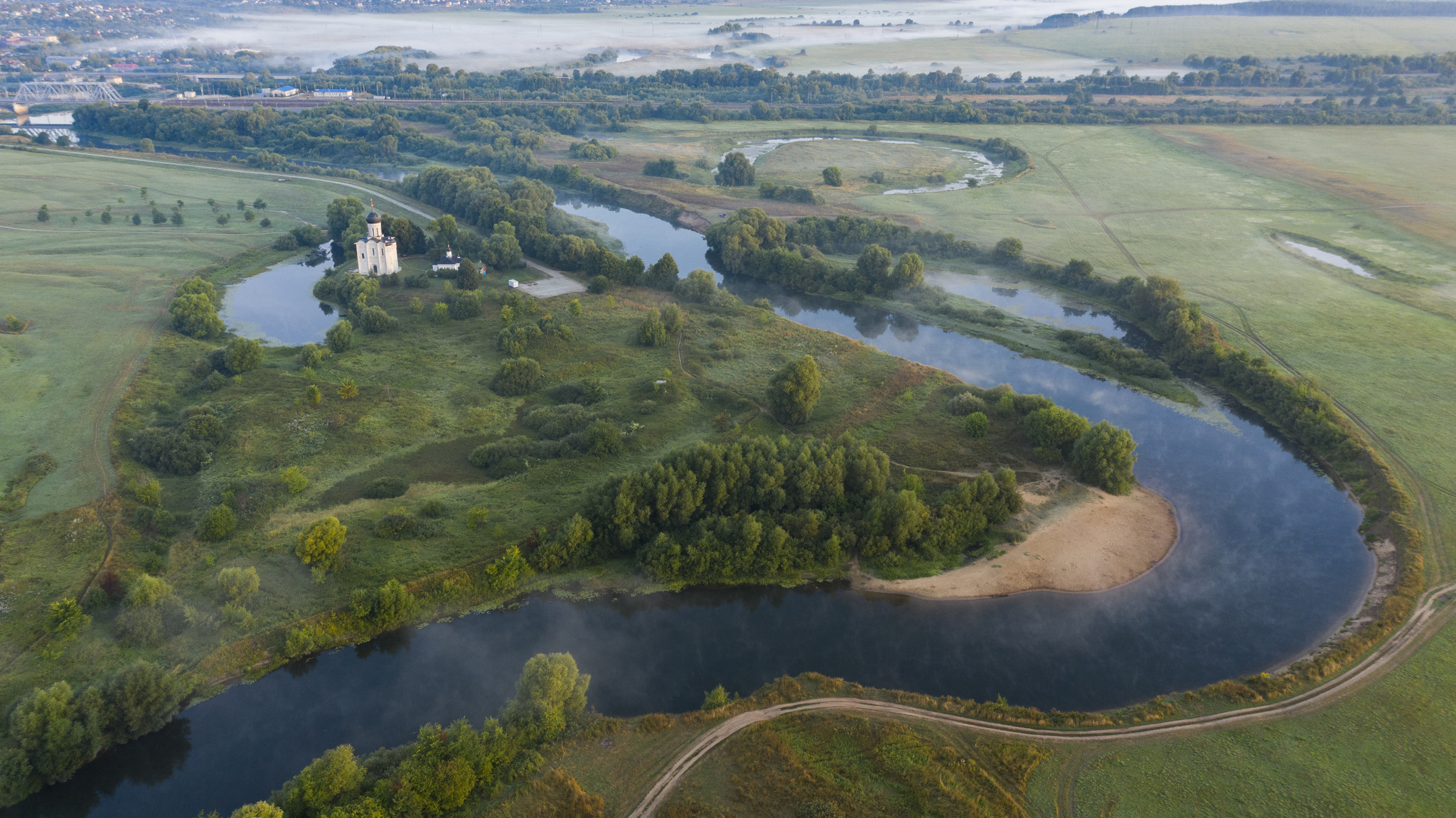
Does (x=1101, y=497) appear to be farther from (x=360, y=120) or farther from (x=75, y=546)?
(x=360, y=120)

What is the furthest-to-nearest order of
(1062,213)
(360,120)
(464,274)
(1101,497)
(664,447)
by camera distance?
(360,120) → (1062,213) → (464,274) → (664,447) → (1101,497)

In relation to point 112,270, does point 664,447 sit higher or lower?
lower

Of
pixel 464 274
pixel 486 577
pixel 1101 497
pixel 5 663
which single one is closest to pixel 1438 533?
pixel 1101 497

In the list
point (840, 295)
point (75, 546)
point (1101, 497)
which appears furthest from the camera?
point (840, 295)

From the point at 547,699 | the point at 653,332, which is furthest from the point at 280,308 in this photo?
the point at 547,699

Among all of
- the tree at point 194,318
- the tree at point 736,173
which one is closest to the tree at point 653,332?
the tree at point 194,318

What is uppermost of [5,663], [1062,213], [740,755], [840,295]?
[1062,213]

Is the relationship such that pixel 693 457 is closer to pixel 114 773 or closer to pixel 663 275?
pixel 114 773
